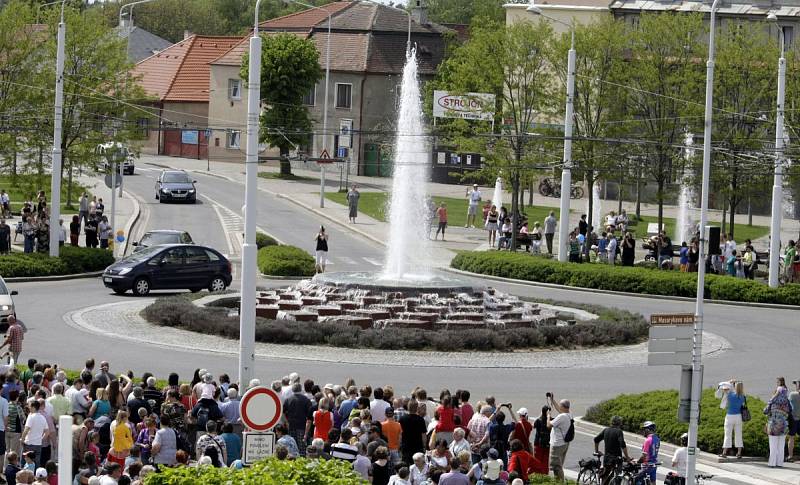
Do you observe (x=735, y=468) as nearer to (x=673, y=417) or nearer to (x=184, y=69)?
(x=673, y=417)

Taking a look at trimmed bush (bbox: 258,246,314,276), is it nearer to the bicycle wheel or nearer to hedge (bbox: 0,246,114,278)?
hedge (bbox: 0,246,114,278)

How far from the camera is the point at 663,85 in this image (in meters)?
53.9

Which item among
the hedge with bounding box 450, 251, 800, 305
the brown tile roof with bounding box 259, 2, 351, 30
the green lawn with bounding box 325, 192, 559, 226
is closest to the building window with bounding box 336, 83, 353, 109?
the brown tile roof with bounding box 259, 2, 351, 30

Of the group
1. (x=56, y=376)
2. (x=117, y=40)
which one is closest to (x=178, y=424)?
(x=56, y=376)

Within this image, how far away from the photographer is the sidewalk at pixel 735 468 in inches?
910

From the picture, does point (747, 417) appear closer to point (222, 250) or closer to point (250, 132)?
point (250, 132)

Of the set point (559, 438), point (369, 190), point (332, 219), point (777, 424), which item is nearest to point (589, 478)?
point (559, 438)

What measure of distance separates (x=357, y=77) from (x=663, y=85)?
3407 centimetres

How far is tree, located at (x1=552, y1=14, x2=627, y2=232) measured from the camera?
54.0 m

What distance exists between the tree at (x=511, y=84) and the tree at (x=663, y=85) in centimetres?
334

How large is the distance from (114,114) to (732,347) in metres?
26.1

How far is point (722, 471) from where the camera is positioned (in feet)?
77.5

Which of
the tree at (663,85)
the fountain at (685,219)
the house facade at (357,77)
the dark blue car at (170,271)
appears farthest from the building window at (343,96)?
the dark blue car at (170,271)

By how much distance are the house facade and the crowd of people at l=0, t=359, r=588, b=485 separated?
62.0m
